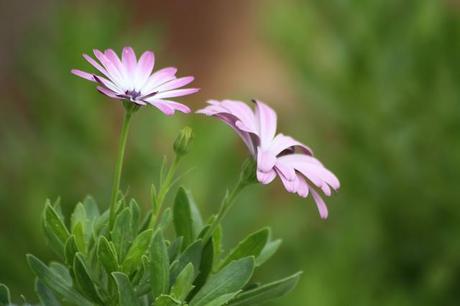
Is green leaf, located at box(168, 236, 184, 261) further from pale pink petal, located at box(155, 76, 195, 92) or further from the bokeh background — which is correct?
the bokeh background

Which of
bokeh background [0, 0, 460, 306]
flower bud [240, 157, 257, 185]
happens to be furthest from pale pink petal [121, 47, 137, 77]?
bokeh background [0, 0, 460, 306]

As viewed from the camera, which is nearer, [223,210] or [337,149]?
[223,210]


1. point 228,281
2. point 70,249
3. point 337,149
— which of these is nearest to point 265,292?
point 228,281

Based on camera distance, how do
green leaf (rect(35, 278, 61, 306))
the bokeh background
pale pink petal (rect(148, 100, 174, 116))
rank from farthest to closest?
1. the bokeh background
2. green leaf (rect(35, 278, 61, 306))
3. pale pink petal (rect(148, 100, 174, 116))

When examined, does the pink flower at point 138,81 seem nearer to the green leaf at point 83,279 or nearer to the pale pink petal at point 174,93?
the pale pink petal at point 174,93

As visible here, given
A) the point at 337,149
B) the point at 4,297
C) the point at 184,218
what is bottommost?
the point at 4,297

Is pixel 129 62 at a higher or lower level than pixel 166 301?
higher

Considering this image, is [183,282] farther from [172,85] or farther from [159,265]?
[172,85]
